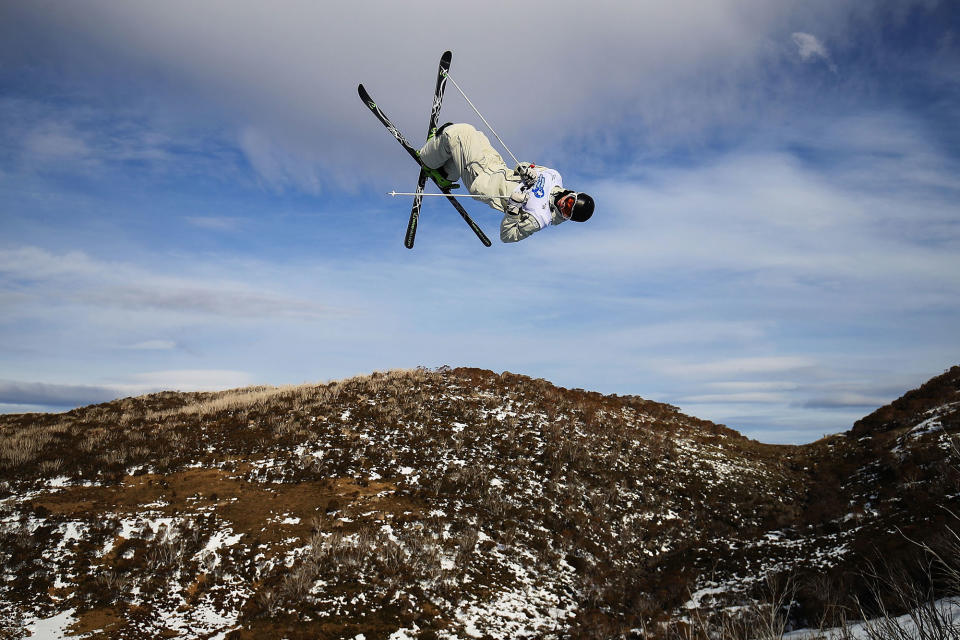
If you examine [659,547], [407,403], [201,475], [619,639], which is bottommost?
[619,639]

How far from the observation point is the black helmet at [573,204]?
36.0 ft

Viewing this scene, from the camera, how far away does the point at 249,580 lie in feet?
37.7

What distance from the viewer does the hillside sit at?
Result: 11.0 metres

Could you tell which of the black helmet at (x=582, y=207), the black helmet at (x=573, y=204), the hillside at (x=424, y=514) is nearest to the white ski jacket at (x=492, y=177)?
the black helmet at (x=573, y=204)

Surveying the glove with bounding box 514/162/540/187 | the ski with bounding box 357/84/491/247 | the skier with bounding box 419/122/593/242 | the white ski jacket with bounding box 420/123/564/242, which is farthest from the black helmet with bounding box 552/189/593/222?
the ski with bounding box 357/84/491/247

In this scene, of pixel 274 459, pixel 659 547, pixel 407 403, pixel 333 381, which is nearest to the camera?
pixel 659 547

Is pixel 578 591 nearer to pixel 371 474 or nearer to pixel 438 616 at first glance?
pixel 438 616

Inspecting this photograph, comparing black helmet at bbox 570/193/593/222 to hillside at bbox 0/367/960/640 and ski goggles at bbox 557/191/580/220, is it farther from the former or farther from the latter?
hillside at bbox 0/367/960/640

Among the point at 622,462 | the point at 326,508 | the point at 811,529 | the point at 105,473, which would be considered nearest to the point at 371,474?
the point at 326,508

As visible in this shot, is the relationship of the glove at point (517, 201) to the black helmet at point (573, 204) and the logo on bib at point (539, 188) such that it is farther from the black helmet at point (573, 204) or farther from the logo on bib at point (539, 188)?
the black helmet at point (573, 204)

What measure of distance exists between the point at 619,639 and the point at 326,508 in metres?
7.45

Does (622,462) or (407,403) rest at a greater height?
(407,403)

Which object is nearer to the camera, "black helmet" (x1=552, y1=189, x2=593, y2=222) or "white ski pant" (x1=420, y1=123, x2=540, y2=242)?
"black helmet" (x1=552, y1=189, x2=593, y2=222)

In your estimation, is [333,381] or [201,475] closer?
[201,475]
